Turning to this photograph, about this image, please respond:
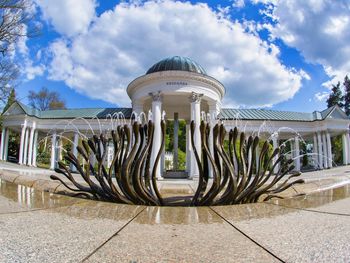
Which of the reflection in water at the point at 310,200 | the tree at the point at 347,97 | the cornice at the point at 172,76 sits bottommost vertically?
the reflection in water at the point at 310,200

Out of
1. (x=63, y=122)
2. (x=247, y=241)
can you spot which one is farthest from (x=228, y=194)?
(x=63, y=122)

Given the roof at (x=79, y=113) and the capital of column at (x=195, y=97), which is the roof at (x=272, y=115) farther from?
the roof at (x=79, y=113)

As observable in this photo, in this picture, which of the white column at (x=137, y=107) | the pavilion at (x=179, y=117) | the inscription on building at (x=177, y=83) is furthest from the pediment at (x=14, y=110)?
the inscription on building at (x=177, y=83)

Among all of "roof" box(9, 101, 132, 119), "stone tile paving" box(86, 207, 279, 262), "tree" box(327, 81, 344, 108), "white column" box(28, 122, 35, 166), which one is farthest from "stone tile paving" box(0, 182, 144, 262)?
"tree" box(327, 81, 344, 108)

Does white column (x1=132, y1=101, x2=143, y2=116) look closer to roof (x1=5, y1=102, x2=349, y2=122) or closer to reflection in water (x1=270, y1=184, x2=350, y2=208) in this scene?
roof (x1=5, y1=102, x2=349, y2=122)

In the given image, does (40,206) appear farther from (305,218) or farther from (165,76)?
(165,76)

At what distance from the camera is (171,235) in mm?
2393

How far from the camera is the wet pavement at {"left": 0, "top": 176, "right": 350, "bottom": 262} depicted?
184cm

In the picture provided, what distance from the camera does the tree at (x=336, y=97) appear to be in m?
58.5

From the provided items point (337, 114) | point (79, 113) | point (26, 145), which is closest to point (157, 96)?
point (79, 113)

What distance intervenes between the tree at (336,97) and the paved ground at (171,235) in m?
65.5

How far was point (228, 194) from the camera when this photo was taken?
4531 mm

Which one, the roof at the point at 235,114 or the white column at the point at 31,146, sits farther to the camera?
the white column at the point at 31,146

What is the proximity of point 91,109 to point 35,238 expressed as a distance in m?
32.5
